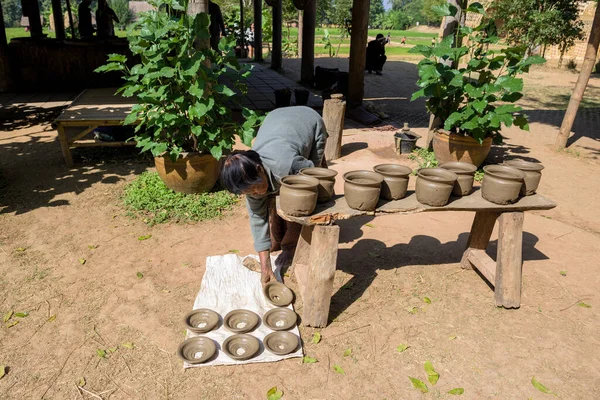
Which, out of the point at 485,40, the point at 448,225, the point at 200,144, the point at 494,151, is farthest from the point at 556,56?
the point at 200,144

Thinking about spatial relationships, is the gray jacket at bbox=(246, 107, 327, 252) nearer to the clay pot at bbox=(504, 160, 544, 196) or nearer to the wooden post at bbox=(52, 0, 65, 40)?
the clay pot at bbox=(504, 160, 544, 196)

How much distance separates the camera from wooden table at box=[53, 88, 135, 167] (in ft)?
19.8

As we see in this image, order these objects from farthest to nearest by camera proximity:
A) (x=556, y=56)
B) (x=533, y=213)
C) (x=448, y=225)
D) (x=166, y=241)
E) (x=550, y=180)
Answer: (x=556, y=56), (x=550, y=180), (x=533, y=213), (x=448, y=225), (x=166, y=241)

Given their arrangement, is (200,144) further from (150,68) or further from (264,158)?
(264,158)

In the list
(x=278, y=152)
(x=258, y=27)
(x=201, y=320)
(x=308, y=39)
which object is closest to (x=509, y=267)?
(x=278, y=152)

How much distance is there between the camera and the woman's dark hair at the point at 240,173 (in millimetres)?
2725

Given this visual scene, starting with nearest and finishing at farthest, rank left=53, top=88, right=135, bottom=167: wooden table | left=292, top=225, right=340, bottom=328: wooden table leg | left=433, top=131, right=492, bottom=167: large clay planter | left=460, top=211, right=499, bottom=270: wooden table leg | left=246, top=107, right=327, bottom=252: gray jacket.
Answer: left=292, top=225, right=340, bottom=328: wooden table leg, left=246, top=107, right=327, bottom=252: gray jacket, left=460, top=211, right=499, bottom=270: wooden table leg, left=433, top=131, right=492, bottom=167: large clay planter, left=53, top=88, right=135, bottom=167: wooden table

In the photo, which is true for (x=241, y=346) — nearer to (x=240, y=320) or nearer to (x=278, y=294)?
(x=240, y=320)

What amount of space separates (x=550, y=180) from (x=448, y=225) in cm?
245

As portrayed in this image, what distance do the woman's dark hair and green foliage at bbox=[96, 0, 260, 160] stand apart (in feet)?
6.08

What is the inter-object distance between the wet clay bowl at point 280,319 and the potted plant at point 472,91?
12.1ft

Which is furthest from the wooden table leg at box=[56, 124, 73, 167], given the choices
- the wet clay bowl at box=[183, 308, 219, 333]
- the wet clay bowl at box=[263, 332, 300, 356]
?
the wet clay bowl at box=[263, 332, 300, 356]

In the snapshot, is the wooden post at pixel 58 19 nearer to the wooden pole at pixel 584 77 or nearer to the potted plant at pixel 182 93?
the potted plant at pixel 182 93

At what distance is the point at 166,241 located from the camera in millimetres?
4289
